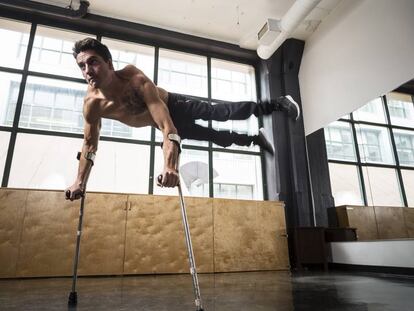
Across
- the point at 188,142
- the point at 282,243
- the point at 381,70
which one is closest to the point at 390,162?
the point at 381,70

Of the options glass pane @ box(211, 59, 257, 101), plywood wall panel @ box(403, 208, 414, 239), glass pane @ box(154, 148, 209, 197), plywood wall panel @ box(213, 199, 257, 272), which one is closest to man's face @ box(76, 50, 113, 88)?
plywood wall panel @ box(213, 199, 257, 272)

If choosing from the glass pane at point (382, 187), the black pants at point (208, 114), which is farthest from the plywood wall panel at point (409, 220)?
the black pants at point (208, 114)

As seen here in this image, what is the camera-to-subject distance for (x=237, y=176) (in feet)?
17.9

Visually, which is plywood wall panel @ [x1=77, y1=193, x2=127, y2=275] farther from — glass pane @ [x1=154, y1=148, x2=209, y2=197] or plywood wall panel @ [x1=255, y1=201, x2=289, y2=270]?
plywood wall panel @ [x1=255, y1=201, x2=289, y2=270]

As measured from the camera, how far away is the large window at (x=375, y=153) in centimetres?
369

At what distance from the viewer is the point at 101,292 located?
238 cm

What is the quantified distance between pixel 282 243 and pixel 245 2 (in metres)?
4.10

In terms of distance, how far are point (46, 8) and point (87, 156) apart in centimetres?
427

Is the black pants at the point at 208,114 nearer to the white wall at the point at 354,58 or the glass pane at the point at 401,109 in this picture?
the glass pane at the point at 401,109

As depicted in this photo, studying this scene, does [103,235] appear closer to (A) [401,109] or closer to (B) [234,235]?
(B) [234,235]

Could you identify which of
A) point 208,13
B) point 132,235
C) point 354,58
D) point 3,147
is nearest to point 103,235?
point 132,235

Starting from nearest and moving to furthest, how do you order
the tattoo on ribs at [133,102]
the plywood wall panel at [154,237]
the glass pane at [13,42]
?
the tattoo on ribs at [133,102] < the plywood wall panel at [154,237] < the glass pane at [13,42]

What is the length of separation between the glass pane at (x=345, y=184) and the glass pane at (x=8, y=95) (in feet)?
17.1

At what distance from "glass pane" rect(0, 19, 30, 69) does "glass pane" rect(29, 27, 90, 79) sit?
0.52 feet
